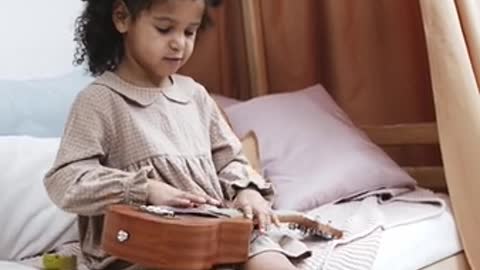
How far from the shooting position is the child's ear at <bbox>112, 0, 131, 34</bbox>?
4.49 ft

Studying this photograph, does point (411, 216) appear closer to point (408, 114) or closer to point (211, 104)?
point (211, 104)

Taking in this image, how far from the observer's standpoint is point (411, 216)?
5.40 ft

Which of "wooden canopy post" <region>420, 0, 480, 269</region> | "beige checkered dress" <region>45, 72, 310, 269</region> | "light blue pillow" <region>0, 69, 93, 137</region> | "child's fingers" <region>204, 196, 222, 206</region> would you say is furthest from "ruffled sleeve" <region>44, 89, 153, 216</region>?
"wooden canopy post" <region>420, 0, 480, 269</region>

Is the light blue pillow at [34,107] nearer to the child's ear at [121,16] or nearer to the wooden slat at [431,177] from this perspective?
the child's ear at [121,16]

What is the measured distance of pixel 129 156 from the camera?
51.3 inches

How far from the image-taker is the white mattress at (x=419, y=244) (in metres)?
1.46

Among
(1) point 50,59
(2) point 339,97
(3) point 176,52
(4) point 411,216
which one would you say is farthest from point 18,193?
(2) point 339,97

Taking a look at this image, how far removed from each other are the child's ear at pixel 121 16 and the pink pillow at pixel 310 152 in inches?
21.7

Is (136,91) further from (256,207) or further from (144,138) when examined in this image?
(256,207)

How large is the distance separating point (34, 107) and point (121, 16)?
1.46 feet

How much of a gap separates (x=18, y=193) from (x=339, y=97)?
3.43 ft

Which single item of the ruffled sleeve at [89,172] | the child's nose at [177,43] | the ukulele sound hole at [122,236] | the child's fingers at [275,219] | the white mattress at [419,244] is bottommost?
the white mattress at [419,244]

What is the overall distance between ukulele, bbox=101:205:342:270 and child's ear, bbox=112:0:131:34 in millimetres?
344

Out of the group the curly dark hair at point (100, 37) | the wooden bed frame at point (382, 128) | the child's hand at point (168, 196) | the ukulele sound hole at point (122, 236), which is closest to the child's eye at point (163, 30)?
the curly dark hair at point (100, 37)
